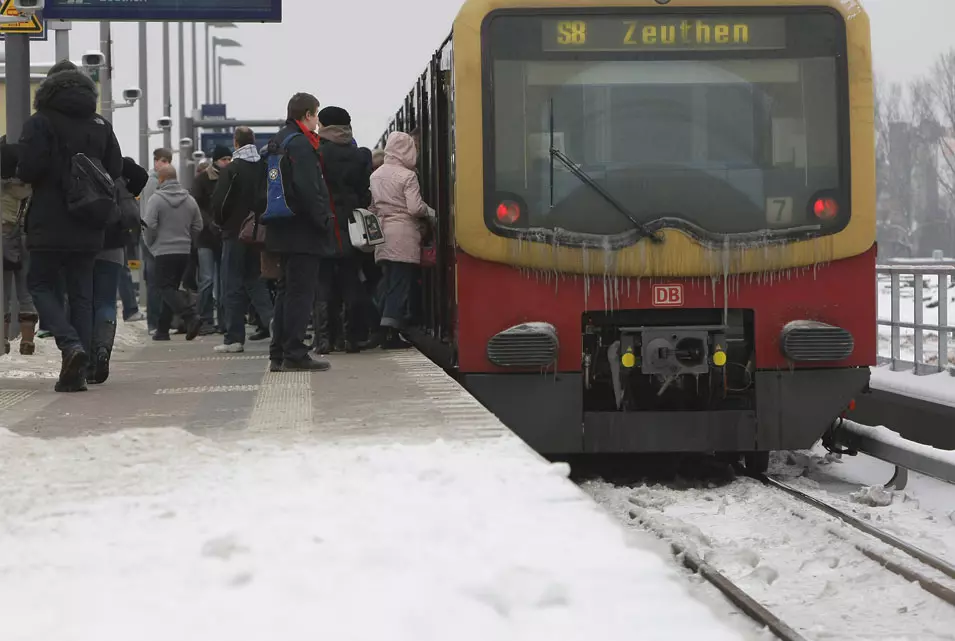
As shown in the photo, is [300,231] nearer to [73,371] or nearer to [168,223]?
[73,371]

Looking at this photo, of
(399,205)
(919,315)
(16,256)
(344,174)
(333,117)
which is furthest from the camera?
(16,256)

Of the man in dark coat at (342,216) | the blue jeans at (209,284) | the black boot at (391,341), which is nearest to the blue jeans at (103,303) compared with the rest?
the man in dark coat at (342,216)

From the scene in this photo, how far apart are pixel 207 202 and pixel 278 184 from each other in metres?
6.65

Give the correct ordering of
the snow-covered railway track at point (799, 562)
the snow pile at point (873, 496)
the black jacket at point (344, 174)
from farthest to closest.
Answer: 1. the black jacket at point (344, 174)
2. the snow pile at point (873, 496)
3. the snow-covered railway track at point (799, 562)

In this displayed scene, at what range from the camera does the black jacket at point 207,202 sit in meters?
16.4

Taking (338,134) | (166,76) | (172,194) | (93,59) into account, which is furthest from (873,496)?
(166,76)

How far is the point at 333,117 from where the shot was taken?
40.7 ft

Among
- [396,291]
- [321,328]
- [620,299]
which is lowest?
[321,328]

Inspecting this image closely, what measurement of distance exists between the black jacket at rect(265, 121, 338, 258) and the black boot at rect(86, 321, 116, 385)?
3.58 ft

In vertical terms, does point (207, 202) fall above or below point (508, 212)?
above

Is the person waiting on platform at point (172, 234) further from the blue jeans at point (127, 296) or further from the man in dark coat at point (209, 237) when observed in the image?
the blue jeans at point (127, 296)

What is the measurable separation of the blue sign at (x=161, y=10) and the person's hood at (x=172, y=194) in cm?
160

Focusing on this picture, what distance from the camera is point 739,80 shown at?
8.81 meters

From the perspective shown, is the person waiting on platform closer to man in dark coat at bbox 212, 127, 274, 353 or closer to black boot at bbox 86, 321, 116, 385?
man in dark coat at bbox 212, 127, 274, 353
